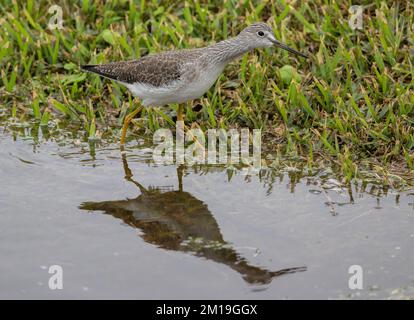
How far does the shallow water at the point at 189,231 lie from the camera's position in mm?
5746

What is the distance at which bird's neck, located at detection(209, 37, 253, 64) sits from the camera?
27.0 ft

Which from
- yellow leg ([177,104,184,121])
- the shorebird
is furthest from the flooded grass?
the shorebird

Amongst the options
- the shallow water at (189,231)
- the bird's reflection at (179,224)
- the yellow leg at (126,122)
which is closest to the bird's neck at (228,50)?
the yellow leg at (126,122)

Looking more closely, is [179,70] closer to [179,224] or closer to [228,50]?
[228,50]

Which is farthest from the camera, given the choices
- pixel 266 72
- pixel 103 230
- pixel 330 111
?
pixel 266 72

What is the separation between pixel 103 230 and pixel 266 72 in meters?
3.57

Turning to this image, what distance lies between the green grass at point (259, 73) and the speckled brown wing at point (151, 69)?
0.63 meters

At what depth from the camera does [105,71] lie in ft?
28.5

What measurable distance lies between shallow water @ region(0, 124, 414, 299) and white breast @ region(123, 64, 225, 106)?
71cm

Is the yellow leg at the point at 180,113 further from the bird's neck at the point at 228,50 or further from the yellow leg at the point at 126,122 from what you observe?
the bird's neck at the point at 228,50

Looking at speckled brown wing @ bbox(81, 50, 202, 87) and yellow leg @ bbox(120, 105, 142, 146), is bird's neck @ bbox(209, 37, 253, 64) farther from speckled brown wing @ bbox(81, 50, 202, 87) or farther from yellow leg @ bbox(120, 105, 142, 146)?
yellow leg @ bbox(120, 105, 142, 146)

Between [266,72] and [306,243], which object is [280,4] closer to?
[266,72]

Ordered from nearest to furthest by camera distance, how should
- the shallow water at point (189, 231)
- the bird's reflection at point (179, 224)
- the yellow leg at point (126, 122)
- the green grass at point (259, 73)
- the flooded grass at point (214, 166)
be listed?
the shallow water at point (189, 231) → the flooded grass at point (214, 166) → the bird's reflection at point (179, 224) → the green grass at point (259, 73) → the yellow leg at point (126, 122)

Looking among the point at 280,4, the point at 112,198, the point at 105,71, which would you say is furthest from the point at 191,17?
the point at 112,198
